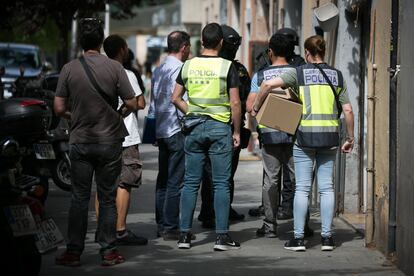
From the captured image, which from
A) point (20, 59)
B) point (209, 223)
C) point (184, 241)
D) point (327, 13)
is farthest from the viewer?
point (20, 59)

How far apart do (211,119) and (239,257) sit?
1221mm

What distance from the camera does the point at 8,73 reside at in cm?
2933

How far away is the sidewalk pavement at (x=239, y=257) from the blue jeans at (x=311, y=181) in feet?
0.91

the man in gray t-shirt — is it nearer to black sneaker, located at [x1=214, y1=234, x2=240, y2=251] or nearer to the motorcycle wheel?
black sneaker, located at [x1=214, y1=234, x2=240, y2=251]

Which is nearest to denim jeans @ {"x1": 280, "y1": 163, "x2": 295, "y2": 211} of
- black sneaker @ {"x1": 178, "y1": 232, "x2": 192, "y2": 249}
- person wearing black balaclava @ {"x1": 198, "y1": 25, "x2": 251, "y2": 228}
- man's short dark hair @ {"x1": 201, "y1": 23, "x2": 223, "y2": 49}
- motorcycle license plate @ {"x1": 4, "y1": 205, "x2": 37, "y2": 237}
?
person wearing black balaclava @ {"x1": 198, "y1": 25, "x2": 251, "y2": 228}

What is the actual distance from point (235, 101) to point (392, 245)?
1820mm

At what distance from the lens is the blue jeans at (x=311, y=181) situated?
31.7ft

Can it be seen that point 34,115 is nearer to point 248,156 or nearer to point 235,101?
point 235,101

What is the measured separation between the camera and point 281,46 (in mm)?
10266

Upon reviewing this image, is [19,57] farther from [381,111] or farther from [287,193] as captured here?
[381,111]

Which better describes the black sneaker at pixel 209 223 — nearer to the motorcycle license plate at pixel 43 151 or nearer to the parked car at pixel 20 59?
the motorcycle license plate at pixel 43 151

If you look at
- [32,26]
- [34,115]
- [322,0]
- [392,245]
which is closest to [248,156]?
[322,0]

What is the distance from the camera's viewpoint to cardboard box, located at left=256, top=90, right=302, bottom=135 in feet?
31.1

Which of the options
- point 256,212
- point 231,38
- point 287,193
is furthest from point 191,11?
point 231,38
